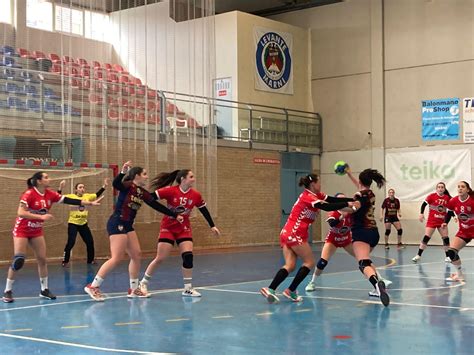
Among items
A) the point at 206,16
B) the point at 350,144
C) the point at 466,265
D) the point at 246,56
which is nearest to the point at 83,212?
the point at 206,16

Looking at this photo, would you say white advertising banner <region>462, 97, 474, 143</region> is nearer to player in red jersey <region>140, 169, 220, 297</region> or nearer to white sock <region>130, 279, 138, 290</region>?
player in red jersey <region>140, 169, 220, 297</region>

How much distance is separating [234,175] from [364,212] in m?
15.1

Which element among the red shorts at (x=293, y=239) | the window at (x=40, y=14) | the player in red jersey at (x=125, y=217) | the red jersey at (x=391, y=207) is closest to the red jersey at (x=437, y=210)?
the red jersey at (x=391, y=207)

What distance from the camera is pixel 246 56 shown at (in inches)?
1101

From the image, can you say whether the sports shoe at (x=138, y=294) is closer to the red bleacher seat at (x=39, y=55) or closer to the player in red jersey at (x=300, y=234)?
the player in red jersey at (x=300, y=234)

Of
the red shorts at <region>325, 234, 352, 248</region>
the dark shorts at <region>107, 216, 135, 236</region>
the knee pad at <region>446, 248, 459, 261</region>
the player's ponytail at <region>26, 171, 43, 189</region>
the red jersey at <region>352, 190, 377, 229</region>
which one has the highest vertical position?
the player's ponytail at <region>26, 171, 43, 189</region>

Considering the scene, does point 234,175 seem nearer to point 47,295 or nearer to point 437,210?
point 437,210

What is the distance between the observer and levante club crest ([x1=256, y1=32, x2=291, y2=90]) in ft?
93.9

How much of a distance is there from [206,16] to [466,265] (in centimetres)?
1077

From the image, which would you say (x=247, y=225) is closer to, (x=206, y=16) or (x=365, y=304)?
(x=206, y=16)

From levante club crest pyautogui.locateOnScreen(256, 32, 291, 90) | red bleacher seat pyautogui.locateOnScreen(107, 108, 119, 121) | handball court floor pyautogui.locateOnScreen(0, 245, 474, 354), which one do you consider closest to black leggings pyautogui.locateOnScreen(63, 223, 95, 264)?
handball court floor pyautogui.locateOnScreen(0, 245, 474, 354)

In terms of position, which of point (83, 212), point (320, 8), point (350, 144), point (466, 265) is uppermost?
point (320, 8)

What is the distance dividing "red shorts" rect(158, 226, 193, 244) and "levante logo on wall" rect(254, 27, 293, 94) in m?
16.7

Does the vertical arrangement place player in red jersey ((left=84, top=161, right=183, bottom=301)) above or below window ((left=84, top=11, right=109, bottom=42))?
below
